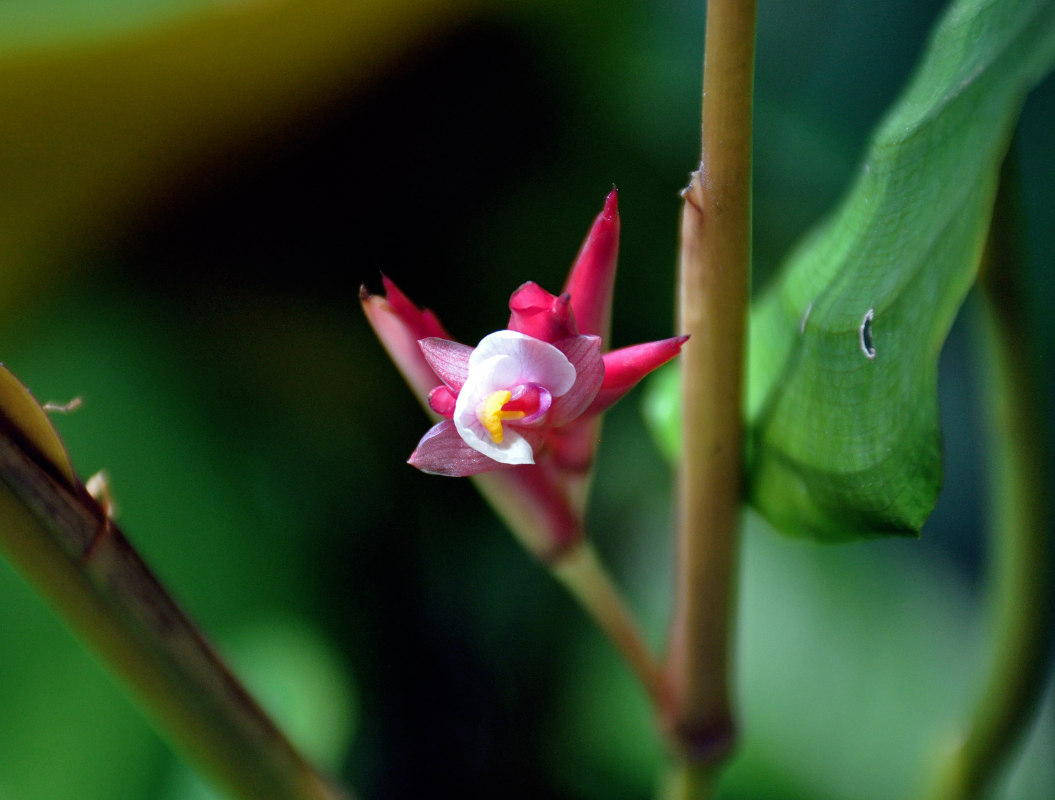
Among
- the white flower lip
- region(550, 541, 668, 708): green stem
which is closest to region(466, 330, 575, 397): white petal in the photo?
the white flower lip

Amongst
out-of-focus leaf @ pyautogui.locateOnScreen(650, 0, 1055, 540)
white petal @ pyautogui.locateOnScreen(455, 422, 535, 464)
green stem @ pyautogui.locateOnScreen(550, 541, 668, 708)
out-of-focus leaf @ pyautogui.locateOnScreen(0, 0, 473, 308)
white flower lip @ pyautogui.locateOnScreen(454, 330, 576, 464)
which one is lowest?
green stem @ pyautogui.locateOnScreen(550, 541, 668, 708)

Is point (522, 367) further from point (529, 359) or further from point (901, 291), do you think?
point (901, 291)

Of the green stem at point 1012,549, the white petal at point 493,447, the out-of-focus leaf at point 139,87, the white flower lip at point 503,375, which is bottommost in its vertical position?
the green stem at point 1012,549

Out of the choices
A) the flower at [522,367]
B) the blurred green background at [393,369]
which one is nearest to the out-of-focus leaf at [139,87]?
the blurred green background at [393,369]

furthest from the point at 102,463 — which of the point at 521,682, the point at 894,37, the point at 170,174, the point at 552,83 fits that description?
the point at 894,37

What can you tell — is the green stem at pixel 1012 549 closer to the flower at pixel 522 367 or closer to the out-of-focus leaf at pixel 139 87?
the flower at pixel 522 367

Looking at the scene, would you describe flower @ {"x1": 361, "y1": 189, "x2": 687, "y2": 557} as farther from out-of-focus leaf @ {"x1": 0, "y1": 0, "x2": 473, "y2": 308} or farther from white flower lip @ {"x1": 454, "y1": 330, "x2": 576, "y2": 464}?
out-of-focus leaf @ {"x1": 0, "y1": 0, "x2": 473, "y2": 308}

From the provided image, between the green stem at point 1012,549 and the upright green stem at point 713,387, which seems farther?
the green stem at point 1012,549
